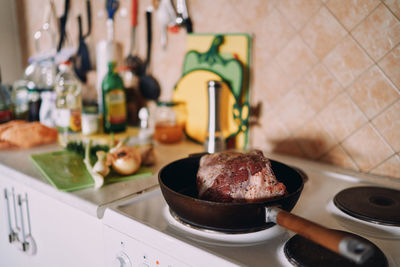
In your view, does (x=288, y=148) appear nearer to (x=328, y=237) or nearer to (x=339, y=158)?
(x=339, y=158)

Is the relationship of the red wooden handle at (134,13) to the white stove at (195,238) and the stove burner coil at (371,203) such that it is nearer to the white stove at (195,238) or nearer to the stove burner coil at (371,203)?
the white stove at (195,238)

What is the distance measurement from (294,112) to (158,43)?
0.71 m

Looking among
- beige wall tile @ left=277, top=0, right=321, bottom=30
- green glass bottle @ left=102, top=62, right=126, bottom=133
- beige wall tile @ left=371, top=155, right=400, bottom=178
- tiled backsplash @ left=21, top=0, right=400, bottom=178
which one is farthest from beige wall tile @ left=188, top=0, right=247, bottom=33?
beige wall tile @ left=371, top=155, right=400, bottom=178

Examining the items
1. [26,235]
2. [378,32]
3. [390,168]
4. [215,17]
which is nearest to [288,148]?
[390,168]

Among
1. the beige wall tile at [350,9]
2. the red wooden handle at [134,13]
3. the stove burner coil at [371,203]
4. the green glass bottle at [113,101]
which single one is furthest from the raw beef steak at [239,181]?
the red wooden handle at [134,13]

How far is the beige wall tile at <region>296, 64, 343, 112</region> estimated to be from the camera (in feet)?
3.34

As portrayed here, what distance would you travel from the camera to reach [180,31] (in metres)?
1.39

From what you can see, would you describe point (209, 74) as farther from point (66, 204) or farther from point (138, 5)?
point (66, 204)

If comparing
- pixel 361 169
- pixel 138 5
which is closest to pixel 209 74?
pixel 138 5

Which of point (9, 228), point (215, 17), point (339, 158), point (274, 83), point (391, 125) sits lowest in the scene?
point (9, 228)

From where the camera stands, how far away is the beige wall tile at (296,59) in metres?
1.05

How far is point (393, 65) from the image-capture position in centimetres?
90

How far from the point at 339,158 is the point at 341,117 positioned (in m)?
Answer: 0.13

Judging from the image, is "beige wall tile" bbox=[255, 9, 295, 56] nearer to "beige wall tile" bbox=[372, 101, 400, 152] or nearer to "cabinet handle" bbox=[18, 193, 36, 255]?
"beige wall tile" bbox=[372, 101, 400, 152]
